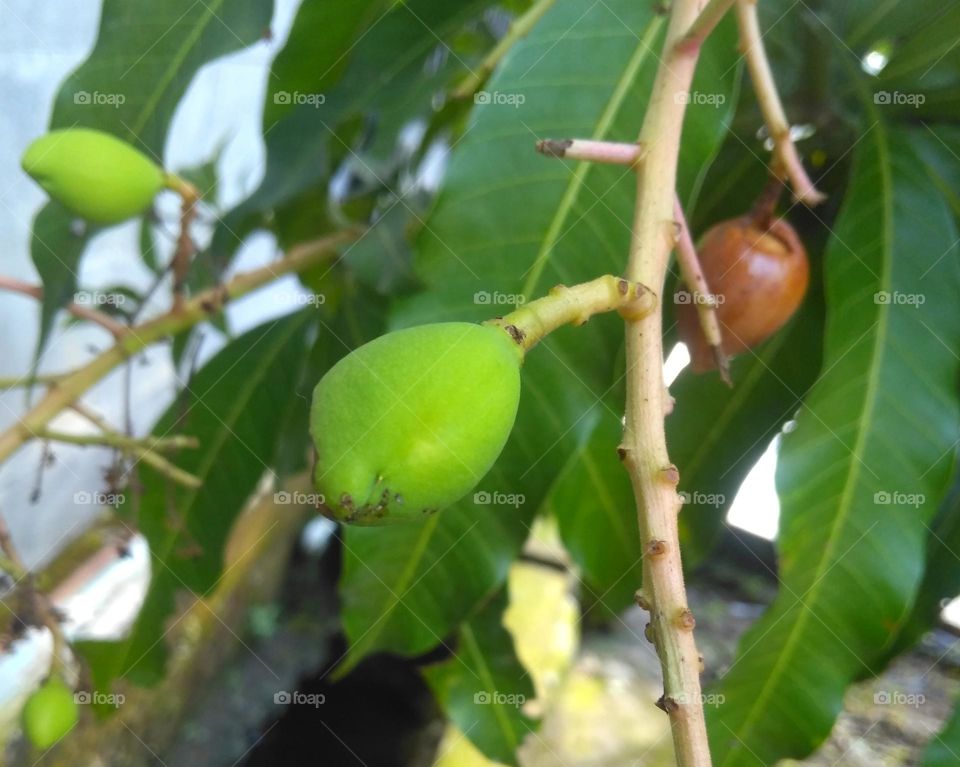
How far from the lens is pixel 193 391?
742 mm

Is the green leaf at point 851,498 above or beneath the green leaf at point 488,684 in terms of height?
above

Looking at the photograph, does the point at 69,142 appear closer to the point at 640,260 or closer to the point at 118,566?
the point at 640,260

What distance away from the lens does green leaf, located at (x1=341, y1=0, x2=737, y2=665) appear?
1.47ft

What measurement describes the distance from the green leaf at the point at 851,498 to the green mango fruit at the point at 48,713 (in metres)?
0.47

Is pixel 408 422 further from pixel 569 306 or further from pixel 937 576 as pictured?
pixel 937 576

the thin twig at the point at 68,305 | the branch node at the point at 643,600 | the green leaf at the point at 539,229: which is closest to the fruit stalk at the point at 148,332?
the thin twig at the point at 68,305

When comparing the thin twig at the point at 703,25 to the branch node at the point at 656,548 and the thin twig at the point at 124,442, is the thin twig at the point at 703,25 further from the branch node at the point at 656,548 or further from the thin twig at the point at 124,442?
the thin twig at the point at 124,442

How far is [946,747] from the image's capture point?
1.56 ft

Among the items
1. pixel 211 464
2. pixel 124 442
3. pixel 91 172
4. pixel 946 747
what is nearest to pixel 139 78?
pixel 91 172

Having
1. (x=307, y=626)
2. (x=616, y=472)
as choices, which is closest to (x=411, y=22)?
(x=616, y=472)

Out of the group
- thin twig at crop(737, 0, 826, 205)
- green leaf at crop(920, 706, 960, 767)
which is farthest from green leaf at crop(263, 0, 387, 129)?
green leaf at crop(920, 706, 960, 767)

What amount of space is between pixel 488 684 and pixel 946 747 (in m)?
0.44

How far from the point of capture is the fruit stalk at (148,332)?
1.77 feet

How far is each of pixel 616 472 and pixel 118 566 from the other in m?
Answer: 0.84
